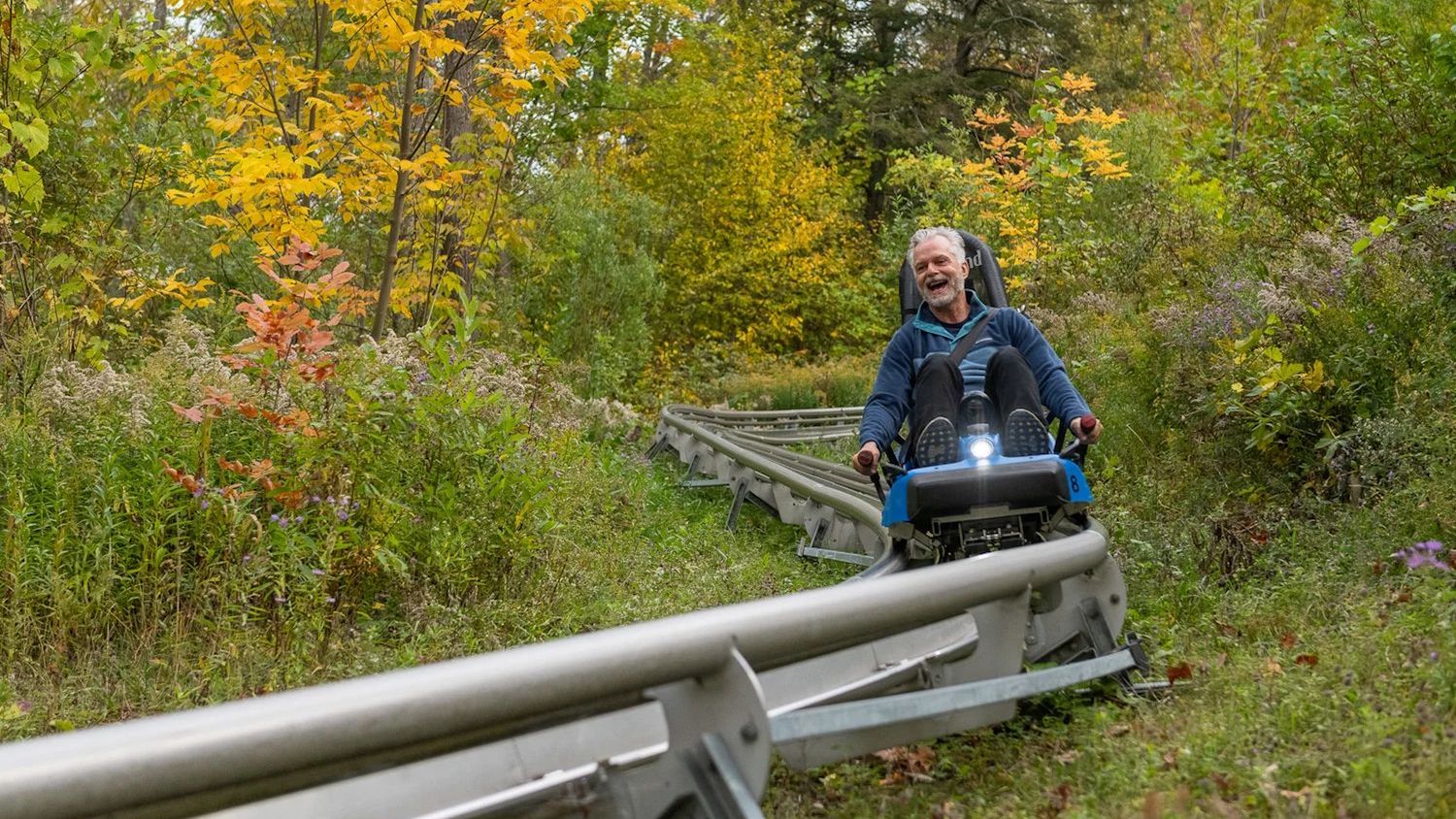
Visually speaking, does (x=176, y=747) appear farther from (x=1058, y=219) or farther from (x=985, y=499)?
(x=1058, y=219)

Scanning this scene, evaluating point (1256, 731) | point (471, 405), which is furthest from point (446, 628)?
point (1256, 731)

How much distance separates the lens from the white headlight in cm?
465

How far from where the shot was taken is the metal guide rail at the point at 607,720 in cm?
189

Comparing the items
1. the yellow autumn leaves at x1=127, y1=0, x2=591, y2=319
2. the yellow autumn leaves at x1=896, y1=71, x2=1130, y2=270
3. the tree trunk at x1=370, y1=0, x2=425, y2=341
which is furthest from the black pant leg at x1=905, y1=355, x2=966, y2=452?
the yellow autumn leaves at x1=896, y1=71, x2=1130, y2=270

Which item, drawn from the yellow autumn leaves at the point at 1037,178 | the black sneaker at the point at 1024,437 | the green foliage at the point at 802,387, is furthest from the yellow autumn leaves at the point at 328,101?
the green foliage at the point at 802,387

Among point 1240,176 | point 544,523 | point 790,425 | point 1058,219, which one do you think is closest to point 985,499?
point 544,523

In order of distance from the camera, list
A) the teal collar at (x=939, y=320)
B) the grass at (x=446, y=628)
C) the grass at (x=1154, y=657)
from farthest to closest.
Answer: the teal collar at (x=939, y=320) < the grass at (x=446, y=628) < the grass at (x=1154, y=657)

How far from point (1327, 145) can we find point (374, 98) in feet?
18.1

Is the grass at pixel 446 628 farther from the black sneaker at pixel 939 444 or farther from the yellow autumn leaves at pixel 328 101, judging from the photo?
the yellow autumn leaves at pixel 328 101

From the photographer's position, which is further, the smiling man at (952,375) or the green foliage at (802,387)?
the green foliage at (802,387)

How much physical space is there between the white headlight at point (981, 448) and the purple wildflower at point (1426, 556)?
1.33 metres

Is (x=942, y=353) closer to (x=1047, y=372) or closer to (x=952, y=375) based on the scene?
(x=952, y=375)

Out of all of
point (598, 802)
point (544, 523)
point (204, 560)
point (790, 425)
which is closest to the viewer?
point (598, 802)

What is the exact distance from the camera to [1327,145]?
7.70m
